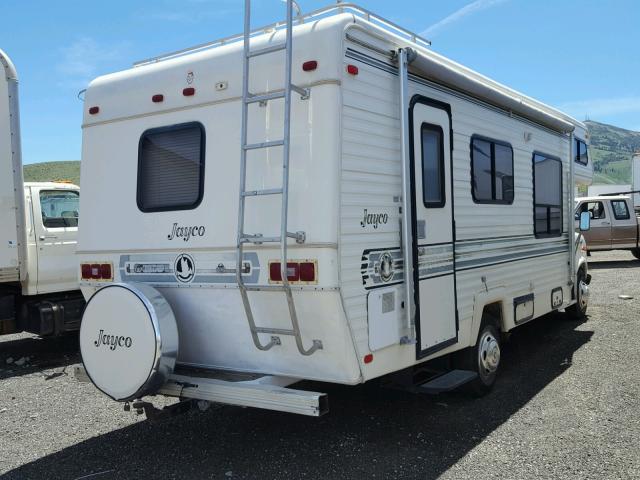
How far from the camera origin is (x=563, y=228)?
7434mm

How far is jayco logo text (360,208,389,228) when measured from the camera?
394cm

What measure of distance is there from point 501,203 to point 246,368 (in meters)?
2.88

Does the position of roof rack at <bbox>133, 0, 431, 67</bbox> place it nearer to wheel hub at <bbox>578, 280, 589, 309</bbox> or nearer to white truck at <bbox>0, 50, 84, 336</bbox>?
white truck at <bbox>0, 50, 84, 336</bbox>

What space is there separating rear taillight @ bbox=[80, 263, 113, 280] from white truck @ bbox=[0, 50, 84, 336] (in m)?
2.60

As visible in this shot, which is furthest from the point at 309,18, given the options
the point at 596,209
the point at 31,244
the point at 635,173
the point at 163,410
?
the point at 635,173

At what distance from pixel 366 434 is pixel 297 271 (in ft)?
5.12

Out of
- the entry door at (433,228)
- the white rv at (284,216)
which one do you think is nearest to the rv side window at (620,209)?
the white rv at (284,216)

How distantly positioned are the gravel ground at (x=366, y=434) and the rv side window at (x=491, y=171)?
1.70 meters

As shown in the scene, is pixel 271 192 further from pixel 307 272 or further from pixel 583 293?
pixel 583 293

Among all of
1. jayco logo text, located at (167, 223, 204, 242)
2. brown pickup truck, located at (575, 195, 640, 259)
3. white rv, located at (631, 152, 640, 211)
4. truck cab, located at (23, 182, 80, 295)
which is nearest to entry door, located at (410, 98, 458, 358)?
jayco logo text, located at (167, 223, 204, 242)

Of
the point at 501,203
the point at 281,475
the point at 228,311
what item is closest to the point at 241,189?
the point at 228,311

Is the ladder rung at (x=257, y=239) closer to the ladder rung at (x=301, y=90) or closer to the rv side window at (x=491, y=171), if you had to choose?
the ladder rung at (x=301, y=90)

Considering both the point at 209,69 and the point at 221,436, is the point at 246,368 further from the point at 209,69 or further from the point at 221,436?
the point at 209,69

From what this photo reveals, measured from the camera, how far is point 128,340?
4.11 meters
